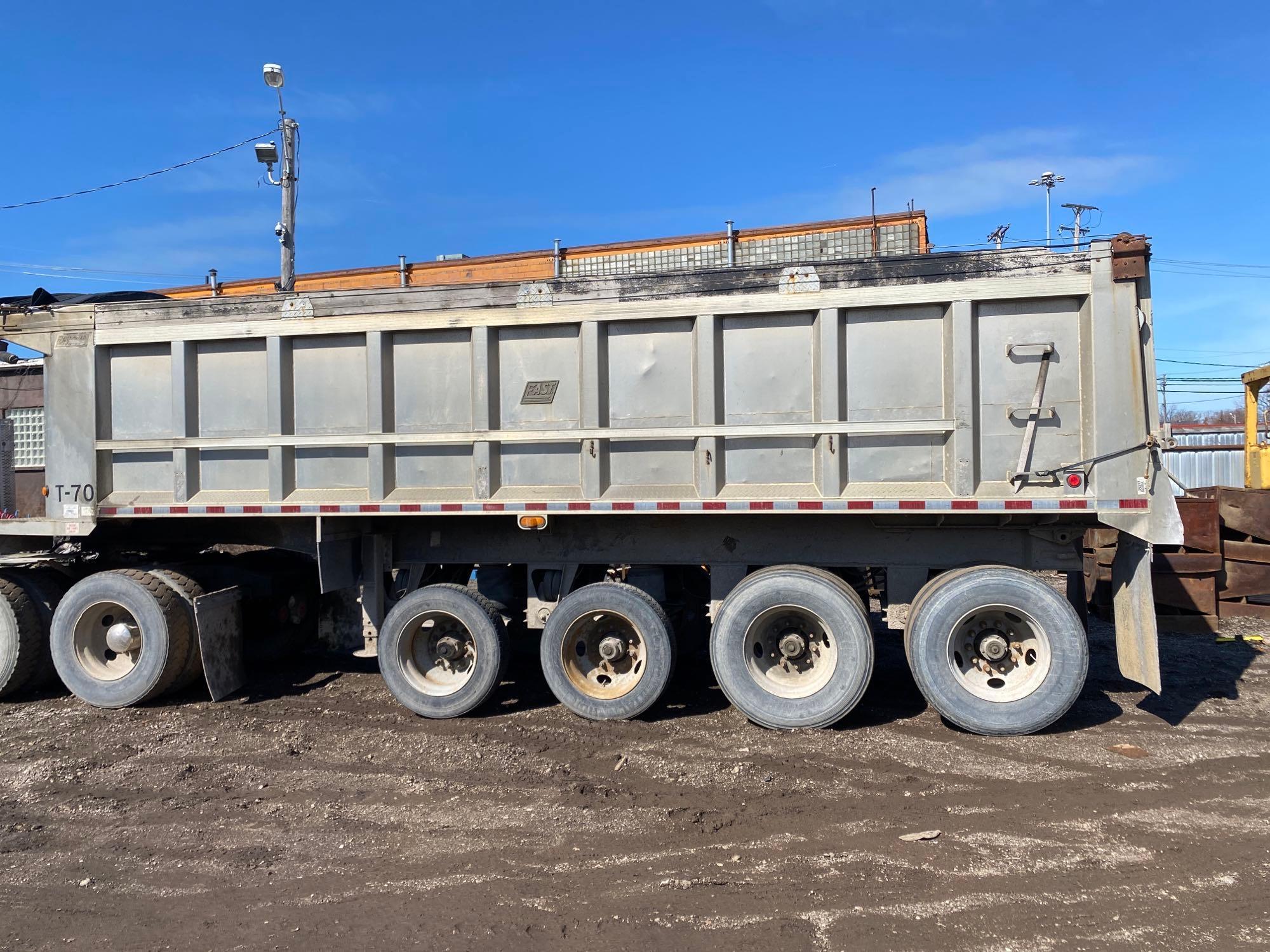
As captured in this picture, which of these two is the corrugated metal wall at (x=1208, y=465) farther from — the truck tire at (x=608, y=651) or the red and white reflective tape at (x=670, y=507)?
the truck tire at (x=608, y=651)

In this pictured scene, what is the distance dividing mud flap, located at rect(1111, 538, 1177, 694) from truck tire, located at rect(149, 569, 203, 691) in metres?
7.14

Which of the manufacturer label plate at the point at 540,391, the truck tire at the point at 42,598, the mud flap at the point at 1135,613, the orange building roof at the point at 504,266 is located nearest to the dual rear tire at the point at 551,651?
the manufacturer label plate at the point at 540,391

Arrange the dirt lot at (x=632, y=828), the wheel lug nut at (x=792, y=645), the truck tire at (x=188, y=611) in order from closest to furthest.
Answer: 1. the dirt lot at (x=632, y=828)
2. the wheel lug nut at (x=792, y=645)
3. the truck tire at (x=188, y=611)

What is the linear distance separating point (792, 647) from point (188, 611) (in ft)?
16.3

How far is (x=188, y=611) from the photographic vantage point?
709 cm

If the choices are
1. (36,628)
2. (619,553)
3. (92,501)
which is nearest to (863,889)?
(619,553)

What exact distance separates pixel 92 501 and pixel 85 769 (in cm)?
240

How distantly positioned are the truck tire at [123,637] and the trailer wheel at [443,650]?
5.77ft

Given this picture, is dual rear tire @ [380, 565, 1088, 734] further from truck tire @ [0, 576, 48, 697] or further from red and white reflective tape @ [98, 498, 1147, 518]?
truck tire @ [0, 576, 48, 697]

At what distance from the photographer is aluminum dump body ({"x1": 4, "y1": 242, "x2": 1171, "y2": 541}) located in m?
5.85

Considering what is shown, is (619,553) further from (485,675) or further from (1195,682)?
(1195,682)

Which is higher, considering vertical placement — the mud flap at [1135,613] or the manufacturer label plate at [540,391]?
the manufacturer label plate at [540,391]

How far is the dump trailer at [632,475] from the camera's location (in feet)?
19.3

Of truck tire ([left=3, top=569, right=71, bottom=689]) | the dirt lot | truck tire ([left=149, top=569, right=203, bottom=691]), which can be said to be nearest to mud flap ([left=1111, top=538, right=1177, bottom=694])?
the dirt lot
